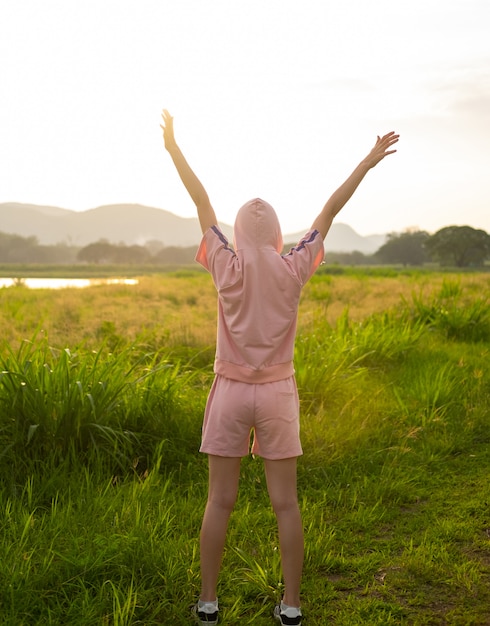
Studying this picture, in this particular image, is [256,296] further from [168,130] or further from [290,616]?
[290,616]

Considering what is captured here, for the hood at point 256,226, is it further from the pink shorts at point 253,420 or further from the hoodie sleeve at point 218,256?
the pink shorts at point 253,420

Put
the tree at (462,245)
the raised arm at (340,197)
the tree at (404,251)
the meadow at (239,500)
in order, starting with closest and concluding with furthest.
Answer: the raised arm at (340,197)
the meadow at (239,500)
the tree at (462,245)
the tree at (404,251)

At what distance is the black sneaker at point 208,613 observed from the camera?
→ 2.72 m

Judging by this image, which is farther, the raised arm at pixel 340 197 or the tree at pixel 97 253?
the tree at pixel 97 253

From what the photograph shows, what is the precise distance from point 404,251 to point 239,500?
3999 inches

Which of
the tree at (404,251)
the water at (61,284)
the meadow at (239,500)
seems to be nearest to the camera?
the meadow at (239,500)

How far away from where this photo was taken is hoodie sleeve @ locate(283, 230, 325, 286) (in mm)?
2633

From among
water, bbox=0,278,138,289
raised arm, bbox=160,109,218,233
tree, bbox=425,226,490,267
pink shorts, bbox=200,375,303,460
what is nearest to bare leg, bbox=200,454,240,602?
pink shorts, bbox=200,375,303,460

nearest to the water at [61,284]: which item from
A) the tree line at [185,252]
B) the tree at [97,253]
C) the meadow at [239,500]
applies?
the meadow at [239,500]

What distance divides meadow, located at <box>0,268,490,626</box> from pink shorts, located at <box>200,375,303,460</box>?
764mm

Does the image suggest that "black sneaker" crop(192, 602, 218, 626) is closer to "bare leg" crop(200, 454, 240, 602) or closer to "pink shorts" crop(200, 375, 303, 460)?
"bare leg" crop(200, 454, 240, 602)

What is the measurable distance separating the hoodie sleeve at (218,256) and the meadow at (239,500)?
135 centimetres

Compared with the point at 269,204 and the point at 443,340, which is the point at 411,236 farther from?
the point at 269,204

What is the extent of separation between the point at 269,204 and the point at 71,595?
74.1 inches
